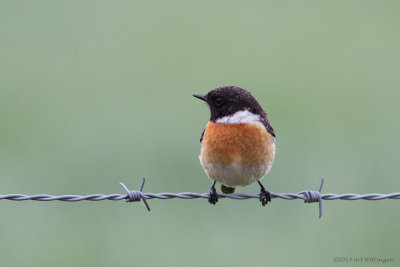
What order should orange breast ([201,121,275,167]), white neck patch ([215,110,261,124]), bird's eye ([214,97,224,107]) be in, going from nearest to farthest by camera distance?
orange breast ([201,121,275,167]) → white neck patch ([215,110,261,124]) → bird's eye ([214,97,224,107])

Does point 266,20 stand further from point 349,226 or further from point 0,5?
point 349,226

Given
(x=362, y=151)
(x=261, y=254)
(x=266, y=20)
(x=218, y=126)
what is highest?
(x=266, y=20)

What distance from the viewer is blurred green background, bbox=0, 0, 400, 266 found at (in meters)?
7.86

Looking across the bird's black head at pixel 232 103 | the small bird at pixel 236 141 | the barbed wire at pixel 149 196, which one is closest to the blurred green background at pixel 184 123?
the small bird at pixel 236 141

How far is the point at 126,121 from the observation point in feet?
33.5

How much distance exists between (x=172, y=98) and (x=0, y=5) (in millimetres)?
4495

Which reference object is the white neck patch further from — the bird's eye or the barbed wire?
the barbed wire

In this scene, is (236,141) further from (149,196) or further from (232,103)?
(149,196)

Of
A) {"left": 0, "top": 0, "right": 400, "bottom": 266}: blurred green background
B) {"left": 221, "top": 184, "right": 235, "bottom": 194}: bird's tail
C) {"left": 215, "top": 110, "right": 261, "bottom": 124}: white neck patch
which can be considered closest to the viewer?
{"left": 215, "top": 110, "right": 261, "bottom": 124}: white neck patch

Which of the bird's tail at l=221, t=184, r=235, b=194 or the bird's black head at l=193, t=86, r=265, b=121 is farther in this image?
the bird's tail at l=221, t=184, r=235, b=194

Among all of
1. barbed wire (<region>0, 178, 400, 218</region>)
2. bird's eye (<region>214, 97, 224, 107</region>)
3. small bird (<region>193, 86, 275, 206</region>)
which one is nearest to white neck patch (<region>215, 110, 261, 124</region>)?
small bird (<region>193, 86, 275, 206</region>)

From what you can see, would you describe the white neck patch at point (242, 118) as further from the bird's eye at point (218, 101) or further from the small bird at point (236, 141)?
the bird's eye at point (218, 101)

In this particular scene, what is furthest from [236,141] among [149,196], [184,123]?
[184,123]

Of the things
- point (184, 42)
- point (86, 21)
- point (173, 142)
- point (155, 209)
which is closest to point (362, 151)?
point (173, 142)
